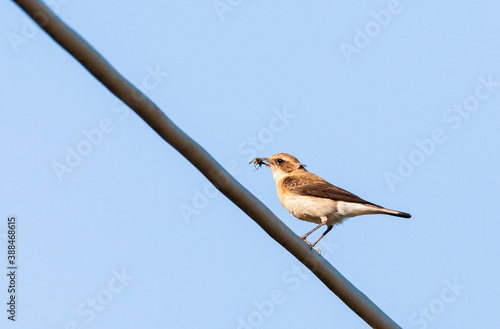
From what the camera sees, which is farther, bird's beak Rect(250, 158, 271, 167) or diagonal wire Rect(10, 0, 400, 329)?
bird's beak Rect(250, 158, 271, 167)

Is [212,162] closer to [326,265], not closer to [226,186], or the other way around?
[226,186]

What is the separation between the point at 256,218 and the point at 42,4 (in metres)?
2.12

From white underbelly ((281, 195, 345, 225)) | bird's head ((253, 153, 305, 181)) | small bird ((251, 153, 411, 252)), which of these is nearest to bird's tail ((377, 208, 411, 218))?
small bird ((251, 153, 411, 252))

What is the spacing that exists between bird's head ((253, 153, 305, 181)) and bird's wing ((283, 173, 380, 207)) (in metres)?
0.50

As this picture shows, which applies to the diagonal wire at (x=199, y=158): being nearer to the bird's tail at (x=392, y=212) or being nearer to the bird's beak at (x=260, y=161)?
the bird's tail at (x=392, y=212)

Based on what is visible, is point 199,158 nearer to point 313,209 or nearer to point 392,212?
point 392,212

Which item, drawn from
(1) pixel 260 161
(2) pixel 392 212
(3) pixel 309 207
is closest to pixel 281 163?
(1) pixel 260 161

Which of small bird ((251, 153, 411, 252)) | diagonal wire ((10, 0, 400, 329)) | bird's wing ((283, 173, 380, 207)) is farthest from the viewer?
bird's wing ((283, 173, 380, 207))

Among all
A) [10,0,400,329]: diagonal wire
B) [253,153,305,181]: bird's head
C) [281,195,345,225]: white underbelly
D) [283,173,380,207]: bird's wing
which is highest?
[253,153,305,181]: bird's head

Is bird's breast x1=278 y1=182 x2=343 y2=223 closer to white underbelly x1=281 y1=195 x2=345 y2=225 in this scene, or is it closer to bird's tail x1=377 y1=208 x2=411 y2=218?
white underbelly x1=281 y1=195 x2=345 y2=225

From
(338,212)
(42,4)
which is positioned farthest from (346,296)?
(338,212)

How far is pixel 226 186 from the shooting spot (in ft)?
13.6

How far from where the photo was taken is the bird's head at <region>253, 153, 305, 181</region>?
37.7 feet

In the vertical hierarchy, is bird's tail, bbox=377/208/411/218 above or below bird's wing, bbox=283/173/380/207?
below
